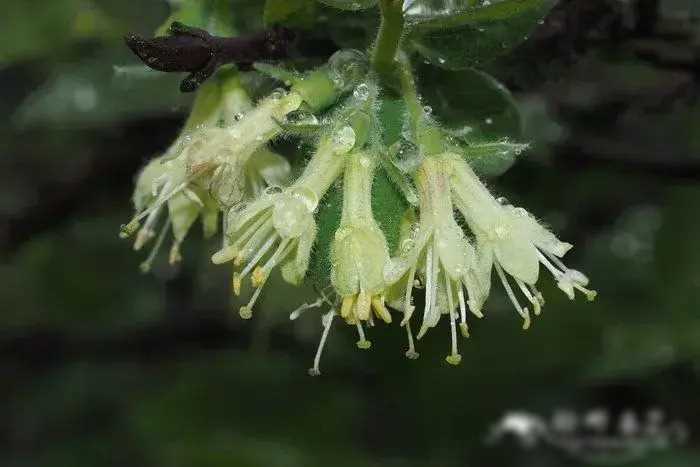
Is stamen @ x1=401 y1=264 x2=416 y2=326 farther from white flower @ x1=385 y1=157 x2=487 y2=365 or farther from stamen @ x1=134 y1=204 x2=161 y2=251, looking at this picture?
stamen @ x1=134 y1=204 x2=161 y2=251

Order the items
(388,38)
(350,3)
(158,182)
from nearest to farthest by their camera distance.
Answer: (350,3) < (388,38) < (158,182)

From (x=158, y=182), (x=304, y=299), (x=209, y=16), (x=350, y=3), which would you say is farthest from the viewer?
(x=304, y=299)

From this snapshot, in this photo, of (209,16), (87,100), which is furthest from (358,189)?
(87,100)

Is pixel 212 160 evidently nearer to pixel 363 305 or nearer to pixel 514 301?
pixel 363 305

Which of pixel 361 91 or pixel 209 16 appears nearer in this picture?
pixel 361 91

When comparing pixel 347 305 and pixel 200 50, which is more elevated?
pixel 200 50

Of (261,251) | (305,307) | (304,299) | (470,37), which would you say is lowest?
(304,299)

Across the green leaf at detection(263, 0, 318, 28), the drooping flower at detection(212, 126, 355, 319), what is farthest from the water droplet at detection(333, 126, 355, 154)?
the green leaf at detection(263, 0, 318, 28)
